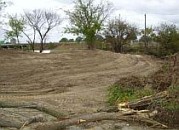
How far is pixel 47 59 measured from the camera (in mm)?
29922

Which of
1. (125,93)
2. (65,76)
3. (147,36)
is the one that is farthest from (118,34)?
(125,93)

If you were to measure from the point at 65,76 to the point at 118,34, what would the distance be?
32.4m

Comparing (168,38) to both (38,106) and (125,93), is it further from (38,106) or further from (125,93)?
(38,106)

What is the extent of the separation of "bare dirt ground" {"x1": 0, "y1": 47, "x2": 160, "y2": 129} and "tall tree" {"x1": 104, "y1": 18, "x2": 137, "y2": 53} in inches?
727

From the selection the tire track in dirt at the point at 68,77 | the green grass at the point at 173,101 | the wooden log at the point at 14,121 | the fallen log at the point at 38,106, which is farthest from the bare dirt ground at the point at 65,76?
the green grass at the point at 173,101

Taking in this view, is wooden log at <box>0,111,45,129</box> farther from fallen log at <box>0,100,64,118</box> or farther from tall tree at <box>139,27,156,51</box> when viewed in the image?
tall tree at <box>139,27,156,51</box>

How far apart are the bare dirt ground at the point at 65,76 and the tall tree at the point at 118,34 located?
1847 cm

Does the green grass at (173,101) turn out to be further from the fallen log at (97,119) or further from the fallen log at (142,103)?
the fallen log at (97,119)

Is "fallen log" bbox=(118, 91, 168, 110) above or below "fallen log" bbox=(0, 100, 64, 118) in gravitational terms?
above

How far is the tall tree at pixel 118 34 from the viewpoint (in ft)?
177

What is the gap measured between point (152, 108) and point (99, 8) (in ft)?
Result: 154

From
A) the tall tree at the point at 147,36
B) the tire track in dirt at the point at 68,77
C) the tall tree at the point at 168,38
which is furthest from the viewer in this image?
the tall tree at the point at 147,36

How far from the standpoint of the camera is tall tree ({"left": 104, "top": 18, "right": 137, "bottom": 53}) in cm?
5406

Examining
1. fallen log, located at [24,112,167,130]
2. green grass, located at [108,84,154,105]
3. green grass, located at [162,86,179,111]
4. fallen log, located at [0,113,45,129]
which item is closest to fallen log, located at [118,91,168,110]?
green grass, located at [162,86,179,111]
